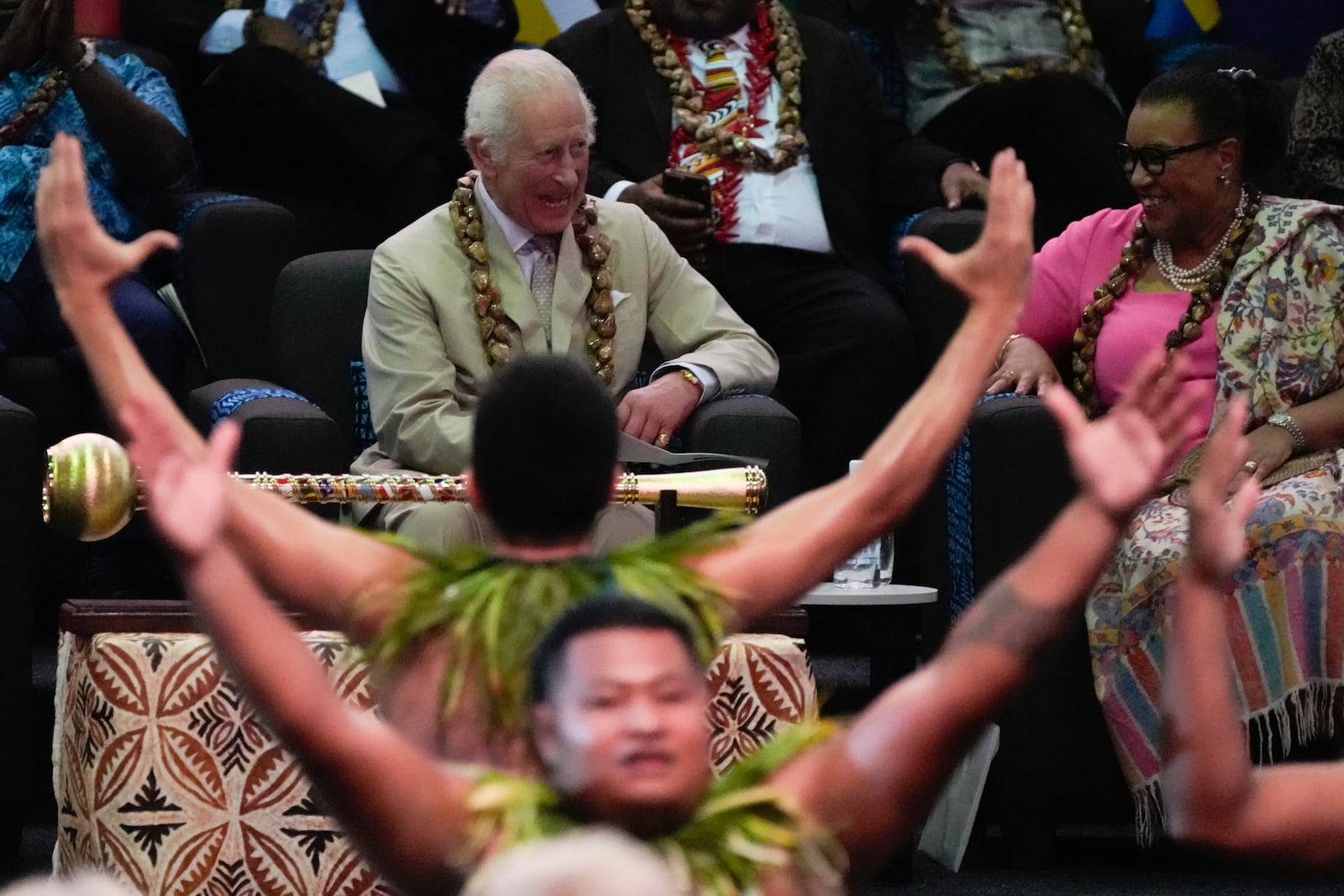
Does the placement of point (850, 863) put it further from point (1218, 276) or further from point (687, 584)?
point (1218, 276)

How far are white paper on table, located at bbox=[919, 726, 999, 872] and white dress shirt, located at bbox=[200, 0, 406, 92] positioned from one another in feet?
6.18

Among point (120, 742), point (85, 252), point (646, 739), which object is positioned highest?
point (85, 252)

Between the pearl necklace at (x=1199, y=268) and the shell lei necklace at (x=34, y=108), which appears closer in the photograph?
the pearl necklace at (x=1199, y=268)

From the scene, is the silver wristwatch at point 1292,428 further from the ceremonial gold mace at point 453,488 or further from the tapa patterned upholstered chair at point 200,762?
the tapa patterned upholstered chair at point 200,762

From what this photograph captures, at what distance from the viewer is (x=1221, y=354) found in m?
3.77

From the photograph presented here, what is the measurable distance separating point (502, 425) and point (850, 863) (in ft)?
1.53

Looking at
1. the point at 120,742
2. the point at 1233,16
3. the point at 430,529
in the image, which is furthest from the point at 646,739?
the point at 1233,16

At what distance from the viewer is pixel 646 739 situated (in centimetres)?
154

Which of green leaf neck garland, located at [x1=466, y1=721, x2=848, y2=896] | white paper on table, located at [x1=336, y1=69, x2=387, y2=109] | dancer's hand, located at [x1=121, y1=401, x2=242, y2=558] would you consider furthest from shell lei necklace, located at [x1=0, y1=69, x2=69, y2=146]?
green leaf neck garland, located at [x1=466, y1=721, x2=848, y2=896]

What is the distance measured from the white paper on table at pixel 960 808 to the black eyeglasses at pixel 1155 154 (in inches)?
38.1

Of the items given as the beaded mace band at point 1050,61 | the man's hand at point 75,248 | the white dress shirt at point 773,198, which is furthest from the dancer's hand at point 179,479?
the beaded mace band at point 1050,61

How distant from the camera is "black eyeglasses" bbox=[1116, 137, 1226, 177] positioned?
3781 millimetres

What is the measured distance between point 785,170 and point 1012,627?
2.92 meters

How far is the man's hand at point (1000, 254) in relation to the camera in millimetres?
1887
